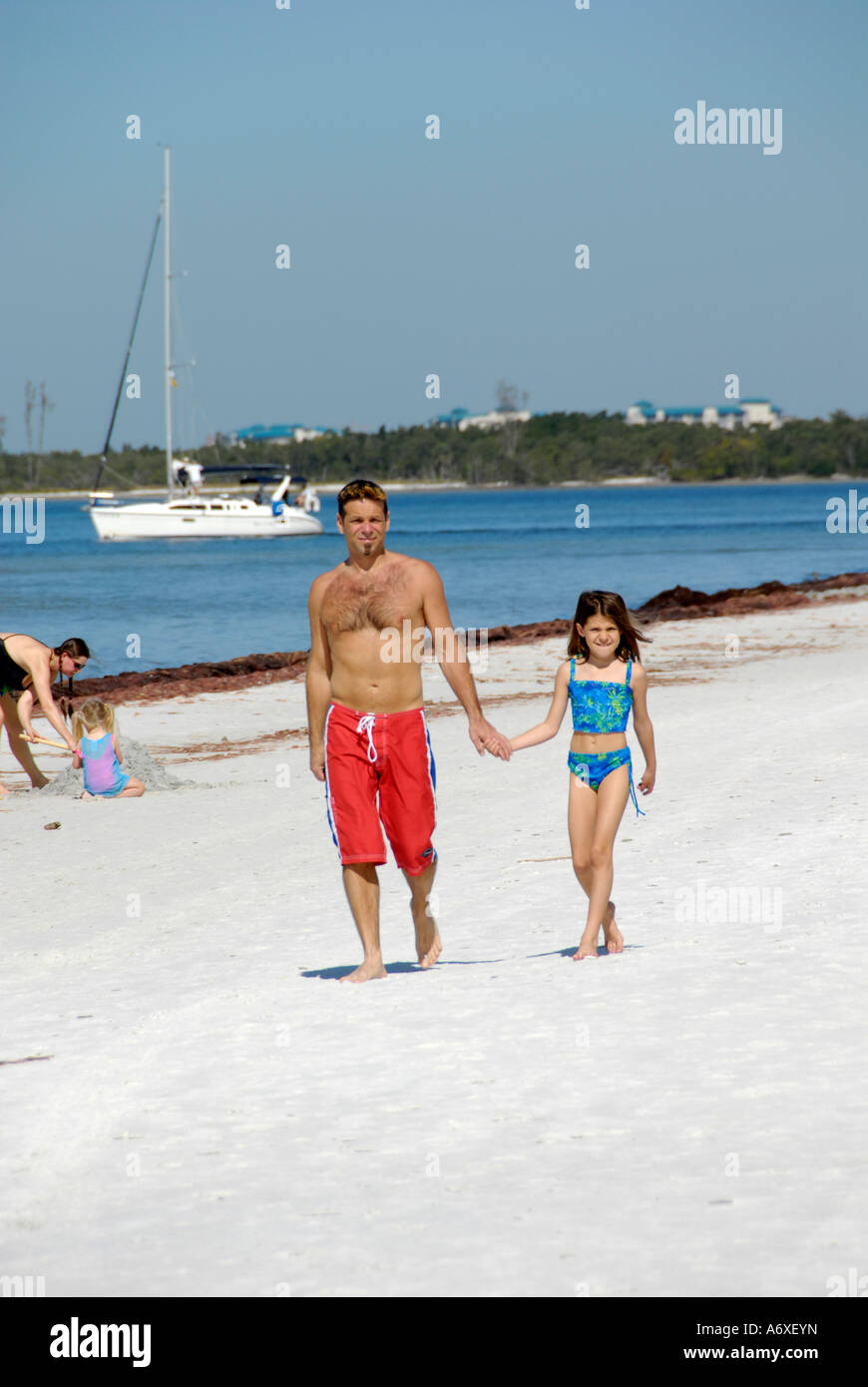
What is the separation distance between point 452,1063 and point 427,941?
53.1 inches

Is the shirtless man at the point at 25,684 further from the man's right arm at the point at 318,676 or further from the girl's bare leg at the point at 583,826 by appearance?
the girl's bare leg at the point at 583,826

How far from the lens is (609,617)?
591 cm

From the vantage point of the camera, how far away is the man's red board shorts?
220 inches

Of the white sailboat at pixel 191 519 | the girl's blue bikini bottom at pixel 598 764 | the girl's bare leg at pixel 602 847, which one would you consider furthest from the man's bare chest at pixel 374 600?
the white sailboat at pixel 191 519

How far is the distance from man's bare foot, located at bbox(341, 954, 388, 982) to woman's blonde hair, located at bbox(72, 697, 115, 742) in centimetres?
535

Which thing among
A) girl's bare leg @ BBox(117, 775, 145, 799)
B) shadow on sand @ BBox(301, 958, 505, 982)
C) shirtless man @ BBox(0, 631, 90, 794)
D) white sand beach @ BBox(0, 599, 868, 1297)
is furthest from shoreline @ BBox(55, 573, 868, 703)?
shadow on sand @ BBox(301, 958, 505, 982)

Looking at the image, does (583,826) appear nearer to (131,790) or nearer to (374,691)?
(374,691)

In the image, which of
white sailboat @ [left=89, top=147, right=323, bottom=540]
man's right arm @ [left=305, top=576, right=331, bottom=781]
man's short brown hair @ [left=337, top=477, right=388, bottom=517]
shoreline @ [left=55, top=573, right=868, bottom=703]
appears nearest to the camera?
man's short brown hair @ [left=337, top=477, right=388, bottom=517]

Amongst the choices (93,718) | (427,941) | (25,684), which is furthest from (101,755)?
(427,941)

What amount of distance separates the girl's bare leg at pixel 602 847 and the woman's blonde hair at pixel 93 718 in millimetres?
5571

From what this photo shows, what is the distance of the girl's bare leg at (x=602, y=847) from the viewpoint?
234 inches

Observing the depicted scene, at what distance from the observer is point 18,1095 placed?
15.0 feet

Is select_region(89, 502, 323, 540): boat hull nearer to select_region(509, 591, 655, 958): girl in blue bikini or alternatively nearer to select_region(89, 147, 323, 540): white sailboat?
select_region(89, 147, 323, 540): white sailboat

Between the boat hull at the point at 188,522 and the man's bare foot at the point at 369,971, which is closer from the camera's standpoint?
the man's bare foot at the point at 369,971
